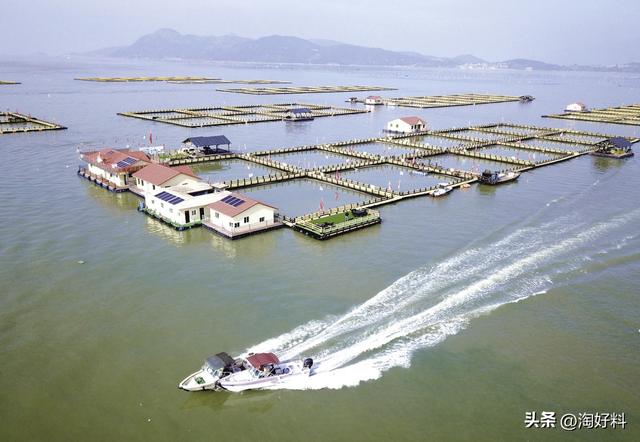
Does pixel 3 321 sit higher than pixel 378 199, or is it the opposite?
pixel 378 199

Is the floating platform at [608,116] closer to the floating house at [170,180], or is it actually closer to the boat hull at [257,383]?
the floating house at [170,180]

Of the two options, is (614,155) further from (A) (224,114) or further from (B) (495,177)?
(A) (224,114)

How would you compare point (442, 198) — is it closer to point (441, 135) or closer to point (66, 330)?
point (66, 330)

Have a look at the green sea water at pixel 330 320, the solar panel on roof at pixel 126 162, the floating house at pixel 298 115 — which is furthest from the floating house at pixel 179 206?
the floating house at pixel 298 115

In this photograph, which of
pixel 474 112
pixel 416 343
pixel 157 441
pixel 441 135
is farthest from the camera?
pixel 474 112

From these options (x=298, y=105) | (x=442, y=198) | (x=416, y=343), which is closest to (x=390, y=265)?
(x=416, y=343)

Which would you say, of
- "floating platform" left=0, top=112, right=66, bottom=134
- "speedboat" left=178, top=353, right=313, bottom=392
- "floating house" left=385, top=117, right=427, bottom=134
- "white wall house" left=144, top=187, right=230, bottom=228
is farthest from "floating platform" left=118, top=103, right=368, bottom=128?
"speedboat" left=178, top=353, right=313, bottom=392

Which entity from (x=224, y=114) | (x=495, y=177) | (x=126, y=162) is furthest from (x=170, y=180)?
(x=224, y=114)
